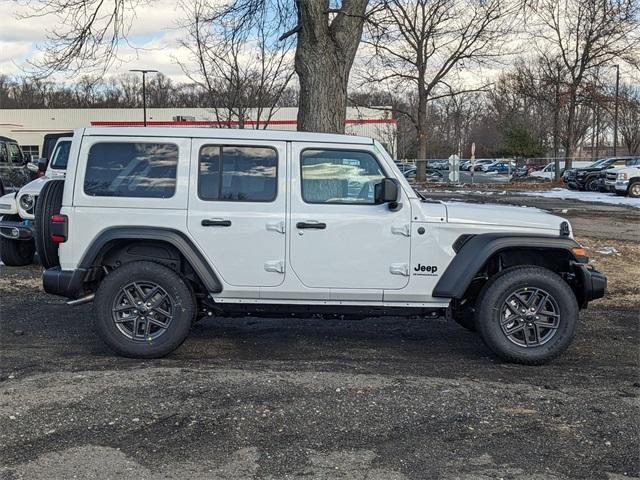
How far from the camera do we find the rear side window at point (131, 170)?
18.7ft

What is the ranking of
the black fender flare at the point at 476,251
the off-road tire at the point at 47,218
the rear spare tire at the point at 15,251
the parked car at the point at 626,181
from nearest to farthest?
the black fender flare at the point at 476,251, the off-road tire at the point at 47,218, the rear spare tire at the point at 15,251, the parked car at the point at 626,181

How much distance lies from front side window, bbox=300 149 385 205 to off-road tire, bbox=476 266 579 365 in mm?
1267

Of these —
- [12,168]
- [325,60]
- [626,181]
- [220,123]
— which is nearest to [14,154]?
[12,168]

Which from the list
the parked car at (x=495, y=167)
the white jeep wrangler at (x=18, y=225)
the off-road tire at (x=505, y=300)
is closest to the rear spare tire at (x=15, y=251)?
the white jeep wrangler at (x=18, y=225)

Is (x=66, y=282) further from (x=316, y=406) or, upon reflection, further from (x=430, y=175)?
(x=430, y=175)

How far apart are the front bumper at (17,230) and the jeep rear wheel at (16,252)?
0.67ft

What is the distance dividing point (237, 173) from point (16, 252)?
20.4 feet

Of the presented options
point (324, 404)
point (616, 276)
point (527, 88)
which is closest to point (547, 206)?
point (616, 276)

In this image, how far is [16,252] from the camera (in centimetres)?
1045

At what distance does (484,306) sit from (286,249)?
1686 millimetres

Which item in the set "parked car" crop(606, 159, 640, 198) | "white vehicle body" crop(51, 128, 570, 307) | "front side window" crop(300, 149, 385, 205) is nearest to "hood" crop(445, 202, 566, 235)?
"white vehicle body" crop(51, 128, 570, 307)

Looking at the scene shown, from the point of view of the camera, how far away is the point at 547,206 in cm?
2300

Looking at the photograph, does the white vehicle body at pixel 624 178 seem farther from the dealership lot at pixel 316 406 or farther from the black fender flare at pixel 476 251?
the black fender flare at pixel 476 251

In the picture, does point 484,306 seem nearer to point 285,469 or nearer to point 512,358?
point 512,358
